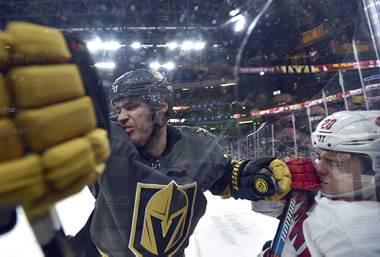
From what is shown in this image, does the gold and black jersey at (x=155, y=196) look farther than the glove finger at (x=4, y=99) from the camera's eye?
Yes

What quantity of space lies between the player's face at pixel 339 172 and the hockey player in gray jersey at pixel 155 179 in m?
0.08

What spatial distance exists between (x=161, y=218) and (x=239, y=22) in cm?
34

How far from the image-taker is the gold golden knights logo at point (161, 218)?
500mm

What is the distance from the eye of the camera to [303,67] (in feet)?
1.61

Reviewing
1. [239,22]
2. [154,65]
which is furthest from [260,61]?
[154,65]

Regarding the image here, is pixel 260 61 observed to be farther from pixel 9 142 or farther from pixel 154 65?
pixel 9 142

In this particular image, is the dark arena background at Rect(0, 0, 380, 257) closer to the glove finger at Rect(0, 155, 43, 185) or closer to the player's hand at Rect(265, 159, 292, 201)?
the player's hand at Rect(265, 159, 292, 201)

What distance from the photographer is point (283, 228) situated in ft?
2.15

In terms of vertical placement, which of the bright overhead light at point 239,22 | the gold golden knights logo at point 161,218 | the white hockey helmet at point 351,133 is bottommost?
the gold golden knights logo at point 161,218

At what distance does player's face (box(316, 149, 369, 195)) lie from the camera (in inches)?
19.0

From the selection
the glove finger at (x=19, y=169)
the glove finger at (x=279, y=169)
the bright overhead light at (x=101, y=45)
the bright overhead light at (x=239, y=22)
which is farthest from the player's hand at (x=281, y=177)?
the glove finger at (x=19, y=169)

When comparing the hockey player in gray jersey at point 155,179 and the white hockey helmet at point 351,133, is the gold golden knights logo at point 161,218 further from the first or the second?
the white hockey helmet at point 351,133

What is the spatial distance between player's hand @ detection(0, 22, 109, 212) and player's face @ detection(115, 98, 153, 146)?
154 millimetres

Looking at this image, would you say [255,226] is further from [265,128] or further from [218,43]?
[218,43]
